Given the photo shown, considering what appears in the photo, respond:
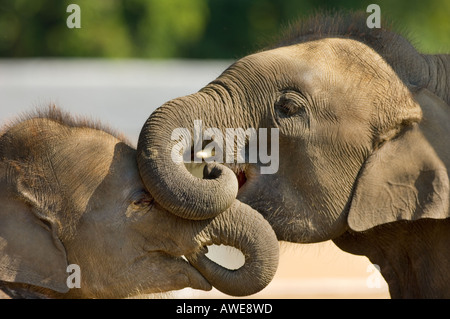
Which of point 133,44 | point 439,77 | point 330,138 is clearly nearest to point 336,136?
point 330,138

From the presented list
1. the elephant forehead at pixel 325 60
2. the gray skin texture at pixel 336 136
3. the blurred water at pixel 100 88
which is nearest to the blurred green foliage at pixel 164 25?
the blurred water at pixel 100 88

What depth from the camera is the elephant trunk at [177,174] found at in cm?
504

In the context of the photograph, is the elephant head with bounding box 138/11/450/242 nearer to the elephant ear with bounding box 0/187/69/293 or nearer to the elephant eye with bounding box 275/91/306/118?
the elephant eye with bounding box 275/91/306/118

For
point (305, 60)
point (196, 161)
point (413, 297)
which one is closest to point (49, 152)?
point (196, 161)

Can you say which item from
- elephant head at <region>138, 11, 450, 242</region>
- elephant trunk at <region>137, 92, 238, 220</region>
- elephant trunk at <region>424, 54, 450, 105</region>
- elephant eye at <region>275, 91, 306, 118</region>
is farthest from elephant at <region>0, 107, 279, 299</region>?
elephant trunk at <region>424, 54, 450, 105</region>

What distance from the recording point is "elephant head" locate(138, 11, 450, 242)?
17.7 ft

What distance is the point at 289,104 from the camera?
5426mm

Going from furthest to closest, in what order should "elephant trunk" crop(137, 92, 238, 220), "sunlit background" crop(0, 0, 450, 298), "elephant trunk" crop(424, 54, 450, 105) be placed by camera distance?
"sunlit background" crop(0, 0, 450, 298) → "elephant trunk" crop(424, 54, 450, 105) → "elephant trunk" crop(137, 92, 238, 220)

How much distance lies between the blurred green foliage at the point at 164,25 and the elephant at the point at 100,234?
18281 mm

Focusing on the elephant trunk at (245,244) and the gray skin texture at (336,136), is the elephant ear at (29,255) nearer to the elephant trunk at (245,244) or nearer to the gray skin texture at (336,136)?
the elephant trunk at (245,244)

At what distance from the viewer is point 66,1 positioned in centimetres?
2580

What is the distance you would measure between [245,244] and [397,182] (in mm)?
936

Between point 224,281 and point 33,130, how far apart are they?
132cm
